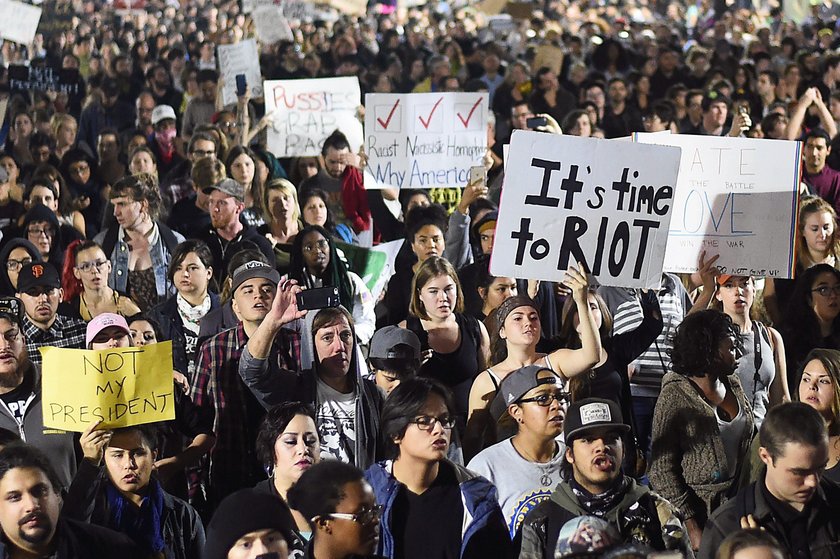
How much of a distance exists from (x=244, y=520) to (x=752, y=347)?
3.30 m

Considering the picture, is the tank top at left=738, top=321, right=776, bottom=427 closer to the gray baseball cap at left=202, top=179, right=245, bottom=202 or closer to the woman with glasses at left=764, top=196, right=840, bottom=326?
the woman with glasses at left=764, top=196, right=840, bottom=326

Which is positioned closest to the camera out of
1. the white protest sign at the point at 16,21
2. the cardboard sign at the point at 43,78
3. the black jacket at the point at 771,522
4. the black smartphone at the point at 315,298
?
the black jacket at the point at 771,522

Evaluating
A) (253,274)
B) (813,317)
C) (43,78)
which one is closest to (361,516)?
(253,274)

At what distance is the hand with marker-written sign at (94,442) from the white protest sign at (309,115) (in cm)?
693

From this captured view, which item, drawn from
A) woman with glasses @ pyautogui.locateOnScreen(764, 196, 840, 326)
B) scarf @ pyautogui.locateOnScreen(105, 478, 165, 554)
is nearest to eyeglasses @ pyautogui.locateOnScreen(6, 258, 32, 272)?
scarf @ pyautogui.locateOnScreen(105, 478, 165, 554)

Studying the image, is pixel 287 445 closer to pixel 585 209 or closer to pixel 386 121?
pixel 585 209

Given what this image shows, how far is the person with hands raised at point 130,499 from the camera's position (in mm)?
5309

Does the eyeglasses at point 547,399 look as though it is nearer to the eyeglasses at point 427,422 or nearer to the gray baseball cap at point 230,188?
the eyeglasses at point 427,422

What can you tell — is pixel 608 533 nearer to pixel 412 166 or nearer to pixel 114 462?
pixel 114 462

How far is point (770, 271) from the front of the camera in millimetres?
7238

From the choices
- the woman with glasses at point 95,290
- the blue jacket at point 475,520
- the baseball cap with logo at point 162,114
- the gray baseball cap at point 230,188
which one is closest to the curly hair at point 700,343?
the blue jacket at point 475,520

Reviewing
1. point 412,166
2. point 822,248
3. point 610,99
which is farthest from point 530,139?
point 610,99

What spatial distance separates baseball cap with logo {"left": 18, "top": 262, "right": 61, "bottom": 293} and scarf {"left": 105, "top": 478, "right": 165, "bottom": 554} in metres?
2.30

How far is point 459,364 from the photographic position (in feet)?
22.6
